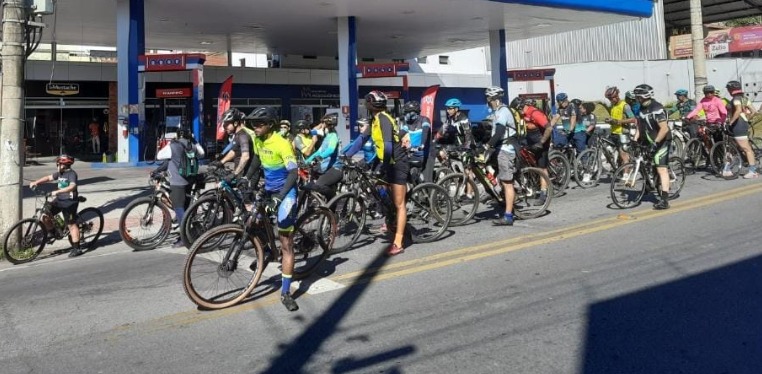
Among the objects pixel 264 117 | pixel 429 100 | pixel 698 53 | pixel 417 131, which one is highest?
pixel 698 53

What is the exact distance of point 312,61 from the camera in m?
36.2

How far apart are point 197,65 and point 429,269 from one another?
51.8 feet

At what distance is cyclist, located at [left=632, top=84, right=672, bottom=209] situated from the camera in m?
9.08

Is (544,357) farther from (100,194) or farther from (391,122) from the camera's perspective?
(100,194)

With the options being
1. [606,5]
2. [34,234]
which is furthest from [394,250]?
[606,5]

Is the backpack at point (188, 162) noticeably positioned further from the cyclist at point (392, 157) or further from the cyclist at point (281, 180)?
the cyclist at point (281, 180)

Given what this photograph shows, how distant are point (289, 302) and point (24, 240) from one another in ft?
16.5

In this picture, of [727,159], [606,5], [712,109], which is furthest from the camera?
[606,5]

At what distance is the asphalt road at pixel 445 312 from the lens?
4.09 meters

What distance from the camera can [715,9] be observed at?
4119 cm

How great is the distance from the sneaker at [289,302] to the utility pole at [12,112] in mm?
5378

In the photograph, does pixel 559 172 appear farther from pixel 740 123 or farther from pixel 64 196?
pixel 64 196

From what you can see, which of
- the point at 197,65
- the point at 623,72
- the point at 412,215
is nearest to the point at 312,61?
the point at 197,65

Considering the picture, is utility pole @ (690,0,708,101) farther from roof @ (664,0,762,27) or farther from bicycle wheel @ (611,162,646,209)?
roof @ (664,0,762,27)
